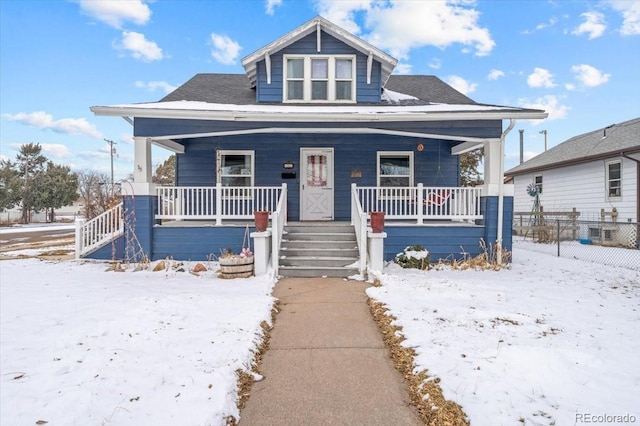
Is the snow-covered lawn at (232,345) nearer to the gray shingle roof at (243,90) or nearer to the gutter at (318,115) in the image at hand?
the gutter at (318,115)

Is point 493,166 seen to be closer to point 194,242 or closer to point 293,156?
point 293,156

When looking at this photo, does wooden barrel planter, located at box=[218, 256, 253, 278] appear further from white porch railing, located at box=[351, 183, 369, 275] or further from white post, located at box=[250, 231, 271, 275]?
white porch railing, located at box=[351, 183, 369, 275]

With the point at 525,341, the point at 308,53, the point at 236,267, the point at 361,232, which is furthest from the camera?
the point at 308,53

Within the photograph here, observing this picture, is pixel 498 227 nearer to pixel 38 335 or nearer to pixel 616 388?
pixel 616 388

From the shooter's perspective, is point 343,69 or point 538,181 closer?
point 343,69

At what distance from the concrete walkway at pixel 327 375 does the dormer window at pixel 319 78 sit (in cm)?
676

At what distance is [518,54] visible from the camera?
55.1 feet

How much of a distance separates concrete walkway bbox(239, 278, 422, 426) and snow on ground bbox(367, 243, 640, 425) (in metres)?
0.41

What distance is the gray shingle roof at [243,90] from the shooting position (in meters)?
9.97

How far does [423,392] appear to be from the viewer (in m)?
2.78

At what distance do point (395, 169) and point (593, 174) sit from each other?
31.4 ft

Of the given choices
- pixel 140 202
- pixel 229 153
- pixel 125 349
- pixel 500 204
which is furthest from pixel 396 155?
pixel 125 349

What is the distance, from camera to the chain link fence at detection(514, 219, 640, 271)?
32.6 feet

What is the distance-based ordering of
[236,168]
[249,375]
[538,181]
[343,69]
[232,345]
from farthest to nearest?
[538,181], [236,168], [343,69], [232,345], [249,375]
